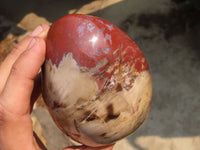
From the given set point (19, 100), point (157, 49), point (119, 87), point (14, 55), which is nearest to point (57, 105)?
point (19, 100)

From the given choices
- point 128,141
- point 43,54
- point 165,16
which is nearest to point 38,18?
point 165,16

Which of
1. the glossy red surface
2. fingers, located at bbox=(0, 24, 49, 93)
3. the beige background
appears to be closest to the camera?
the glossy red surface

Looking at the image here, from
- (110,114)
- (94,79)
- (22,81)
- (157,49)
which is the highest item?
(22,81)

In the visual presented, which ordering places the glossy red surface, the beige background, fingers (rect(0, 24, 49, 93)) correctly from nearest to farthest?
the glossy red surface → fingers (rect(0, 24, 49, 93)) → the beige background

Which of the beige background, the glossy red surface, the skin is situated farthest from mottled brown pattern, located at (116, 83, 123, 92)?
the beige background

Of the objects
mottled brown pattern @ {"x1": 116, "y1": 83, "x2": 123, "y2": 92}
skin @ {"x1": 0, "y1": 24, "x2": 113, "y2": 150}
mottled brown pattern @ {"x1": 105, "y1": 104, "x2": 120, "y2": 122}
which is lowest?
mottled brown pattern @ {"x1": 105, "y1": 104, "x2": 120, "y2": 122}

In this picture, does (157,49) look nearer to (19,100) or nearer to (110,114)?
(110,114)

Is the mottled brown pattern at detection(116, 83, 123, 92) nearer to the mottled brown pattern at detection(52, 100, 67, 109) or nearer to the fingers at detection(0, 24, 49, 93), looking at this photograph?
the mottled brown pattern at detection(52, 100, 67, 109)

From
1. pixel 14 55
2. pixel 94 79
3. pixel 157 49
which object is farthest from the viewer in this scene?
pixel 157 49
